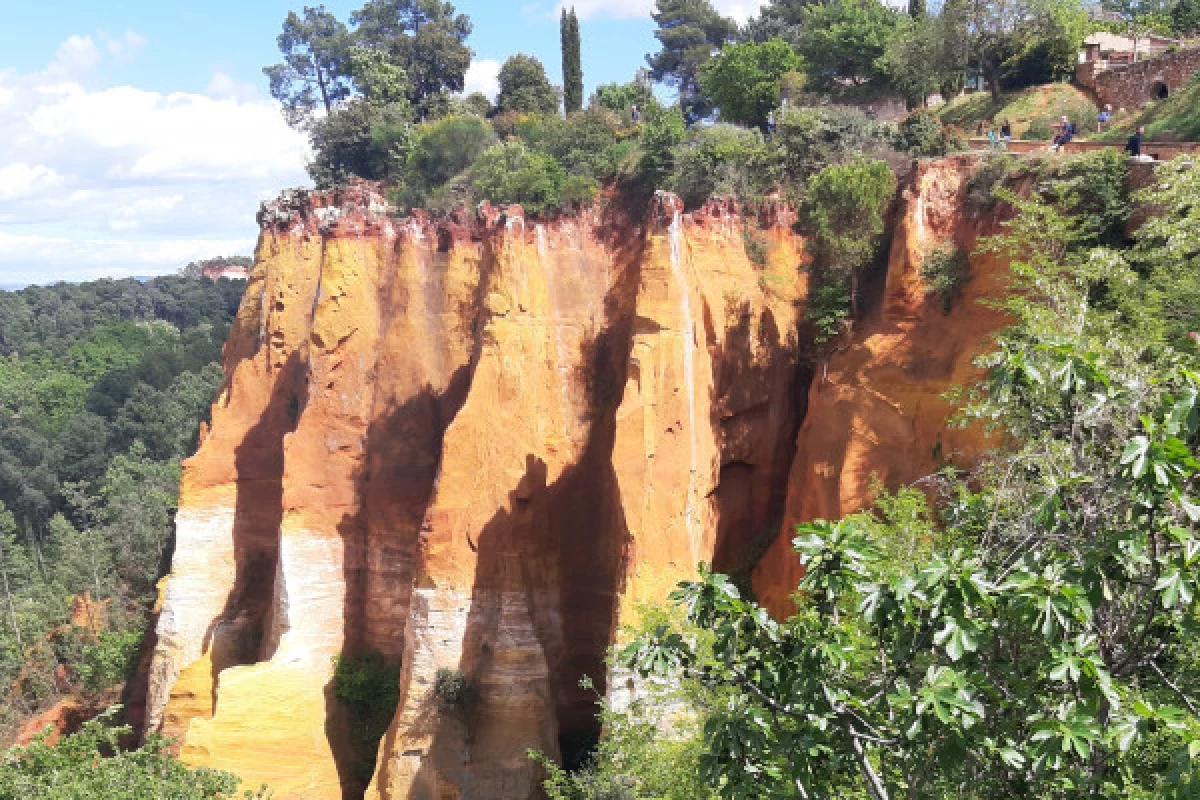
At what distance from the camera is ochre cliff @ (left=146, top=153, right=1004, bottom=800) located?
51.5 ft

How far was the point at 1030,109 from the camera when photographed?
82.4 ft

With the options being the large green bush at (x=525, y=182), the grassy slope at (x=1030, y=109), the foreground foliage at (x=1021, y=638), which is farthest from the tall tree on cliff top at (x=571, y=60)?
the foreground foliage at (x=1021, y=638)

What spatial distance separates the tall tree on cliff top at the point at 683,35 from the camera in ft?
173

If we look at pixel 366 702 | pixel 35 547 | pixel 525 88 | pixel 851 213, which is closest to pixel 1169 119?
pixel 851 213

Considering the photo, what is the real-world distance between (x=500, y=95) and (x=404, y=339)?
29.5 meters

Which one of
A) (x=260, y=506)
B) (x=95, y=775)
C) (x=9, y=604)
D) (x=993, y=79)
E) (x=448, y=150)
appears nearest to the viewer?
(x=95, y=775)

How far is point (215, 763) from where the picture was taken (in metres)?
17.7

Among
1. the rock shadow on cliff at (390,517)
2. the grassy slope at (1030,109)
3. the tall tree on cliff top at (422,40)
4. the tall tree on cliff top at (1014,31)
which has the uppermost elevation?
the tall tree on cliff top at (422,40)

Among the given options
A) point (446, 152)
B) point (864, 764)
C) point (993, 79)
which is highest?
point (446, 152)

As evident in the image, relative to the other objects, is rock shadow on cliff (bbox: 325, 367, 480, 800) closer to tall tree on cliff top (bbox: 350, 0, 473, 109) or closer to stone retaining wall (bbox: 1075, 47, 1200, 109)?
stone retaining wall (bbox: 1075, 47, 1200, 109)

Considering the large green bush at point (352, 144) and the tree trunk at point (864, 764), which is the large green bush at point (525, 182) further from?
the tree trunk at point (864, 764)

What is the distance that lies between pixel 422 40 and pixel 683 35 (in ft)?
45.8

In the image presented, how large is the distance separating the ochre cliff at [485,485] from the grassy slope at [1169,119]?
811 cm

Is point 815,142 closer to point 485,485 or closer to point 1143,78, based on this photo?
point 1143,78
